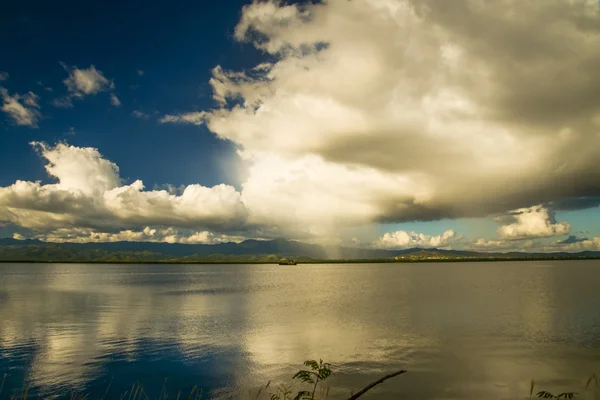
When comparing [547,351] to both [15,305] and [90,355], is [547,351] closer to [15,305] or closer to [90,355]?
[90,355]

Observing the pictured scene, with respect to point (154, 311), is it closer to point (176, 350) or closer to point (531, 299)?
point (176, 350)

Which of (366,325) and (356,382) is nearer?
(356,382)

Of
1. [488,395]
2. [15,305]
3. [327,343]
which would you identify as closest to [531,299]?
[327,343]

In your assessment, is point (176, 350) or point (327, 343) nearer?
point (176, 350)

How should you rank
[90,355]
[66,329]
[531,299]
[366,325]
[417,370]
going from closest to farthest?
[417,370] → [90,355] → [66,329] → [366,325] → [531,299]

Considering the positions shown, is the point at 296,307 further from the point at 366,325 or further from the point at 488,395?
the point at 488,395

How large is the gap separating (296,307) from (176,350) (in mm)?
38536

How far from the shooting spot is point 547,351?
40812 mm

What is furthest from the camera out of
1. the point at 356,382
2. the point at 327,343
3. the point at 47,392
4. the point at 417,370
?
the point at 327,343

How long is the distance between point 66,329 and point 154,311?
2022 cm

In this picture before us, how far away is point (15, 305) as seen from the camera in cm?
7888

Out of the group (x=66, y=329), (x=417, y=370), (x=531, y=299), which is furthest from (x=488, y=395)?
(x=531, y=299)

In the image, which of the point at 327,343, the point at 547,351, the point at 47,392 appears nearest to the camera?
the point at 47,392

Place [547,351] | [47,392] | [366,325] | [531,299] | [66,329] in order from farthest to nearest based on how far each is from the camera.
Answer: [531,299], [366,325], [66,329], [547,351], [47,392]
